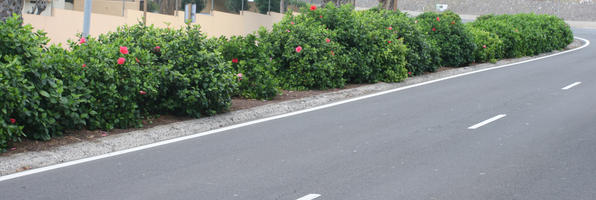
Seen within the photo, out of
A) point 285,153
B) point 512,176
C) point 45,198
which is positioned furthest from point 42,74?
point 512,176

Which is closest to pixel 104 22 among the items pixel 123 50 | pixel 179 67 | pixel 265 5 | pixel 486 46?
pixel 179 67

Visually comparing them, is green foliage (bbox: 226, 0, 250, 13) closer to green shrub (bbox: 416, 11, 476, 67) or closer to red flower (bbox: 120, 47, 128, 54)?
green shrub (bbox: 416, 11, 476, 67)

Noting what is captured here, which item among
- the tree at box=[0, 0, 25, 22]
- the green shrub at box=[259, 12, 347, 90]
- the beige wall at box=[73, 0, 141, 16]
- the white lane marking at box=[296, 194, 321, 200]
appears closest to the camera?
the white lane marking at box=[296, 194, 321, 200]

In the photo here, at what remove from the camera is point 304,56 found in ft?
51.0

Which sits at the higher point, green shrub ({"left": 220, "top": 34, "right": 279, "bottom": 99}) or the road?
green shrub ({"left": 220, "top": 34, "right": 279, "bottom": 99})

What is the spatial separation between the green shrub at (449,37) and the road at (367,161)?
7.46m

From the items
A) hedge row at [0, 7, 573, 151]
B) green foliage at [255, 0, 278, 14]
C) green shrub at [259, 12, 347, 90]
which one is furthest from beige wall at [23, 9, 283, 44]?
hedge row at [0, 7, 573, 151]

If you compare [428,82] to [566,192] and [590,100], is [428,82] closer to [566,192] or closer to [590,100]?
[590,100]

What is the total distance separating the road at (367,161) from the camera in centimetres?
753

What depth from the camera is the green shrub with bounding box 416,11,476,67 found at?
2188cm

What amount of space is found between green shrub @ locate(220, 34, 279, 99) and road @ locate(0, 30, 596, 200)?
122 cm

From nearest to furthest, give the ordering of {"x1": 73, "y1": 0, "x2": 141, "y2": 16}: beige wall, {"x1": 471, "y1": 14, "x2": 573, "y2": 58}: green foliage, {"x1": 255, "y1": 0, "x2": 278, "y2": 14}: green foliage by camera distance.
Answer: {"x1": 73, "y1": 0, "x2": 141, "y2": 16}: beige wall < {"x1": 255, "y1": 0, "x2": 278, "y2": 14}: green foliage < {"x1": 471, "y1": 14, "x2": 573, "y2": 58}: green foliage

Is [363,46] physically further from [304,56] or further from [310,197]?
[310,197]

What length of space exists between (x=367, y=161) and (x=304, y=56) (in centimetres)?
666
